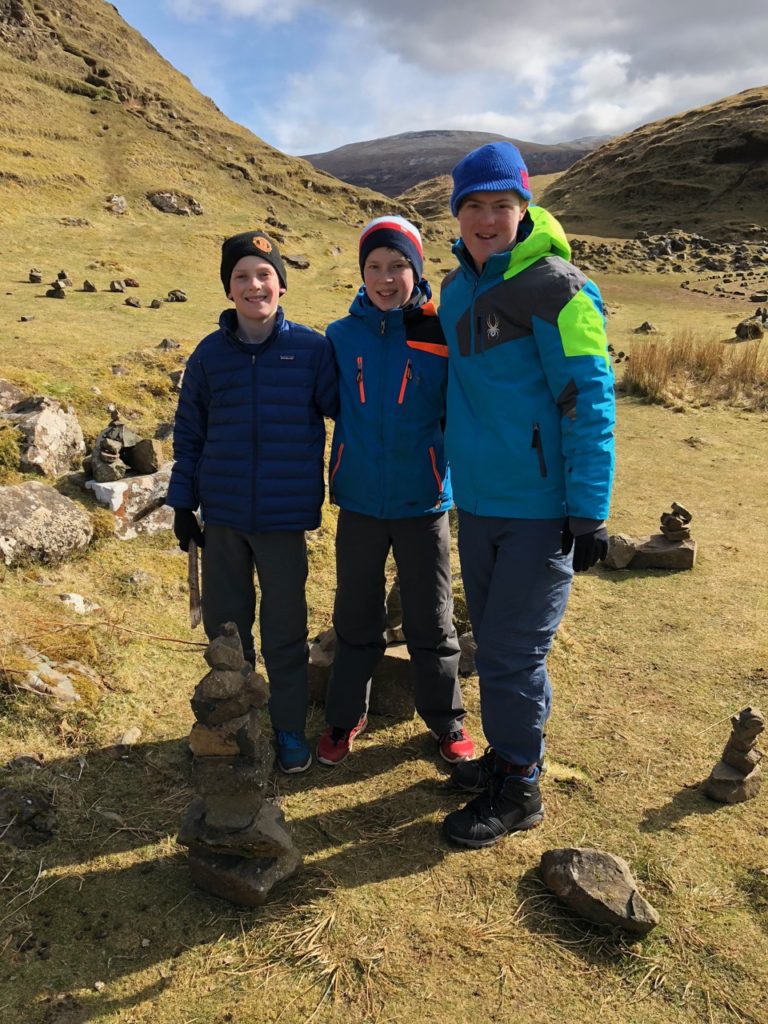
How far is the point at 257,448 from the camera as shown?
9.72ft

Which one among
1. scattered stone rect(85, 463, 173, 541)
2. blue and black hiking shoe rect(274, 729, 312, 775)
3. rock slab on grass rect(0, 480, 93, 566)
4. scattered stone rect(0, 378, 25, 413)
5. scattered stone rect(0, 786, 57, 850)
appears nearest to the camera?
scattered stone rect(0, 786, 57, 850)

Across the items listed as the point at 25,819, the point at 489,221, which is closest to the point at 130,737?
the point at 25,819

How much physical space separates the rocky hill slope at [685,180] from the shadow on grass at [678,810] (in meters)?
49.3

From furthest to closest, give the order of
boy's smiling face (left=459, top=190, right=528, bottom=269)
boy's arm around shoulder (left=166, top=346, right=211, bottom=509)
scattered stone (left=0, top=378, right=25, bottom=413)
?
scattered stone (left=0, top=378, right=25, bottom=413) < boy's arm around shoulder (left=166, top=346, right=211, bottom=509) < boy's smiling face (left=459, top=190, right=528, bottom=269)

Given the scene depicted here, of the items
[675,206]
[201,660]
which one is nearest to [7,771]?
[201,660]

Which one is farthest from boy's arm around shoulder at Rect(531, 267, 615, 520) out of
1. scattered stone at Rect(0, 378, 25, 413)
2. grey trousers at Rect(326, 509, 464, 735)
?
scattered stone at Rect(0, 378, 25, 413)

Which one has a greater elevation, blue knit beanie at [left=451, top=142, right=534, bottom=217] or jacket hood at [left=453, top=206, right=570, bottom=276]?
blue knit beanie at [left=451, top=142, right=534, bottom=217]

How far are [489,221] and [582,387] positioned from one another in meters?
0.71

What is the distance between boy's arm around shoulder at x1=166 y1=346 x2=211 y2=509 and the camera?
303 cm

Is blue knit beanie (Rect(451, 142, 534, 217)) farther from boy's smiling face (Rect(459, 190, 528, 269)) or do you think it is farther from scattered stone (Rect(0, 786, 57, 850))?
scattered stone (Rect(0, 786, 57, 850))

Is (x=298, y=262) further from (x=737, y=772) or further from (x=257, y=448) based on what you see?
Result: (x=737, y=772)

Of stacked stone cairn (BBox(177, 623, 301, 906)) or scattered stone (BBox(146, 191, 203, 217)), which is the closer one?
stacked stone cairn (BBox(177, 623, 301, 906))

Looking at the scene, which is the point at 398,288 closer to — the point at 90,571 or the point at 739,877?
the point at 739,877

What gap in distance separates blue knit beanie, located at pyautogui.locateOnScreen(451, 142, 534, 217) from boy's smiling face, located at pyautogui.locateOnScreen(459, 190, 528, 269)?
0.03 metres
